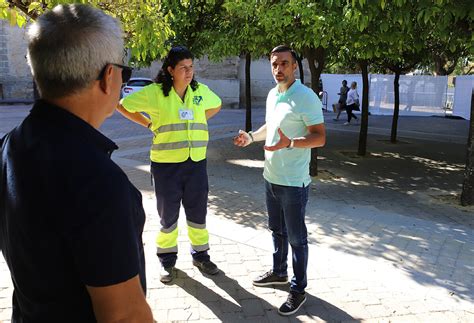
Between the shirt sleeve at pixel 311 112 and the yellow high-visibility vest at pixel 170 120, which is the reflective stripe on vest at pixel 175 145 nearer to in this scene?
the yellow high-visibility vest at pixel 170 120

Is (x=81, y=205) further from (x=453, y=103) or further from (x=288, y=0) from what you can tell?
(x=453, y=103)

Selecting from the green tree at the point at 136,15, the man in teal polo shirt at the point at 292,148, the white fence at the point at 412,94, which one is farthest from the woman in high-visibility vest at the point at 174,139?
the white fence at the point at 412,94

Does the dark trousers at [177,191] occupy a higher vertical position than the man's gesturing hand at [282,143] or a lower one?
lower

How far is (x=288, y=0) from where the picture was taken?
5.92 m

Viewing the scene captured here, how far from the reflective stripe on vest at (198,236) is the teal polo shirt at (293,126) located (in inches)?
37.6

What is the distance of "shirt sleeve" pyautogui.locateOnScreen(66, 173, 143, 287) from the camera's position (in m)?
1.12

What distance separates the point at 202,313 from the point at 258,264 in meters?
0.95

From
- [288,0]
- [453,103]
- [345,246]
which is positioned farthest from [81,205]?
[453,103]

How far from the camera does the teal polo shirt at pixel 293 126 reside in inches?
119

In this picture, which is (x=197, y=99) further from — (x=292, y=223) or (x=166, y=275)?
(x=166, y=275)

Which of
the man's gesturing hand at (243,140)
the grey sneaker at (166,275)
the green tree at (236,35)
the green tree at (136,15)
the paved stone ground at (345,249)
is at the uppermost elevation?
the green tree at (236,35)

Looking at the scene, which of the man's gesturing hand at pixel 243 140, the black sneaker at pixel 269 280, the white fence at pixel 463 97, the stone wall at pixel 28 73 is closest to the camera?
the man's gesturing hand at pixel 243 140

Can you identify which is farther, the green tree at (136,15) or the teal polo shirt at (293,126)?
the green tree at (136,15)

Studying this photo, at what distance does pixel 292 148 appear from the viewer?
10.1 ft
